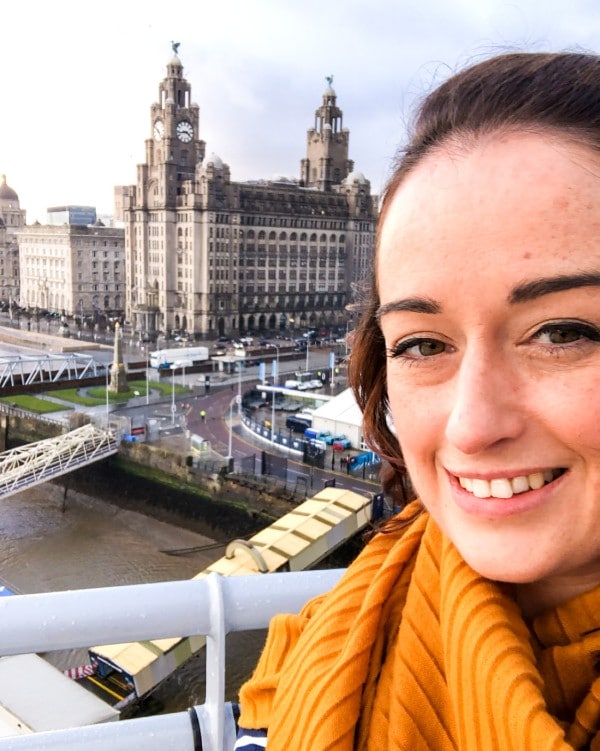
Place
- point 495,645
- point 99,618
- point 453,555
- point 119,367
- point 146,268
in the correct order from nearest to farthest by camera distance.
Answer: point 495,645, point 453,555, point 99,618, point 119,367, point 146,268

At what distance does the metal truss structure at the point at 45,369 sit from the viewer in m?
31.2

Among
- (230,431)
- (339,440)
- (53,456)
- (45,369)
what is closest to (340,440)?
(339,440)

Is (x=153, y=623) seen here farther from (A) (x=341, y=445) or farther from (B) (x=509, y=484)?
(A) (x=341, y=445)

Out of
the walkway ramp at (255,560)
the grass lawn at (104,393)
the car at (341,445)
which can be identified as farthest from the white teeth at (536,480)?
the grass lawn at (104,393)

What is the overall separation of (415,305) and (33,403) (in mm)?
30067

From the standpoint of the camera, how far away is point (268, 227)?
5178 centimetres

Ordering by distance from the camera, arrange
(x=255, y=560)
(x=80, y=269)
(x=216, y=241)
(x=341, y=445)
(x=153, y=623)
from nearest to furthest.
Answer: (x=153, y=623) < (x=255, y=560) < (x=341, y=445) < (x=216, y=241) < (x=80, y=269)

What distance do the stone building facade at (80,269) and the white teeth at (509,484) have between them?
59728mm

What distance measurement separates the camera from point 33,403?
2895 centimetres

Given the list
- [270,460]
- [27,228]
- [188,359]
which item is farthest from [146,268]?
[270,460]

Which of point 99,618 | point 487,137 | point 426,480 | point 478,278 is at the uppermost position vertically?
point 487,137

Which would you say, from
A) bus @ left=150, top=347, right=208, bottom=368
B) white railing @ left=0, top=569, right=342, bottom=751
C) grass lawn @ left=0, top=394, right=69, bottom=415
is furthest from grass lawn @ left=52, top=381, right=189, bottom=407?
white railing @ left=0, top=569, right=342, bottom=751

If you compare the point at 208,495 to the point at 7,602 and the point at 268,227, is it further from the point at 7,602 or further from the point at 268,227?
the point at 268,227

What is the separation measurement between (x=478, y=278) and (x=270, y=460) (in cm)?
2093
